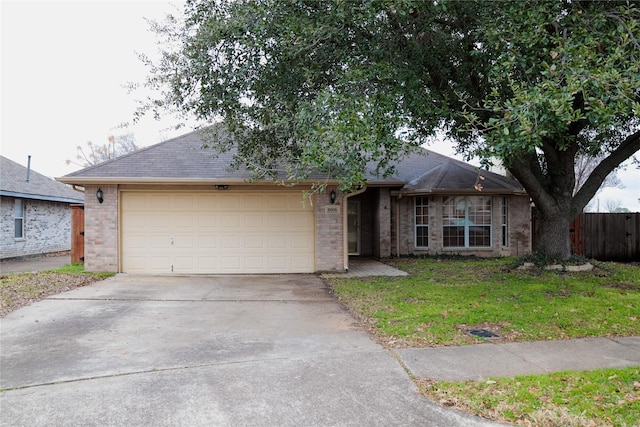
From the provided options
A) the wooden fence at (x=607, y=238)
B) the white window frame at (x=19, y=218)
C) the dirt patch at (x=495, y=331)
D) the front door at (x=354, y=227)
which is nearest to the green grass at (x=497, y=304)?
the dirt patch at (x=495, y=331)

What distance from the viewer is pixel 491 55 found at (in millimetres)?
7836

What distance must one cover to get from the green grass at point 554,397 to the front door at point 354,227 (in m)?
12.3

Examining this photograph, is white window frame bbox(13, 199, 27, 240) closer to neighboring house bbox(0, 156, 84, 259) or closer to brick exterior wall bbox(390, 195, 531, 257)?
neighboring house bbox(0, 156, 84, 259)

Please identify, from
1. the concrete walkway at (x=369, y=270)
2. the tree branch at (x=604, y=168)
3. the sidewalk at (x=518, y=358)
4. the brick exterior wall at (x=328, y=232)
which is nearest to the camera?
the sidewalk at (x=518, y=358)

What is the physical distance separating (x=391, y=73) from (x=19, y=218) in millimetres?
15276

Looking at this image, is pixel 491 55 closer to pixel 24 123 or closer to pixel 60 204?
pixel 60 204

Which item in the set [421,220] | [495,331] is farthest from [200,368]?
[421,220]

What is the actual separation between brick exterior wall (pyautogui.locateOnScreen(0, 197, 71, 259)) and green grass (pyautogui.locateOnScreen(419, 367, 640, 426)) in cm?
1647

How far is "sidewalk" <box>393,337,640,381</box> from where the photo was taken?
14.2 ft

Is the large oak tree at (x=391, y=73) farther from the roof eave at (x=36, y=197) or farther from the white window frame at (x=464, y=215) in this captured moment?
the roof eave at (x=36, y=197)

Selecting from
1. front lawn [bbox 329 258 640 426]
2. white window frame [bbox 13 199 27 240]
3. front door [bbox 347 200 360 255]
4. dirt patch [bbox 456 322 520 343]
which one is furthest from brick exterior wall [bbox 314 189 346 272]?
white window frame [bbox 13 199 27 240]

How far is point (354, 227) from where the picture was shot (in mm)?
16500

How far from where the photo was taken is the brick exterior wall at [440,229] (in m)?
15.0

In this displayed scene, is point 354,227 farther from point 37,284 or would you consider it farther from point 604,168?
point 37,284
